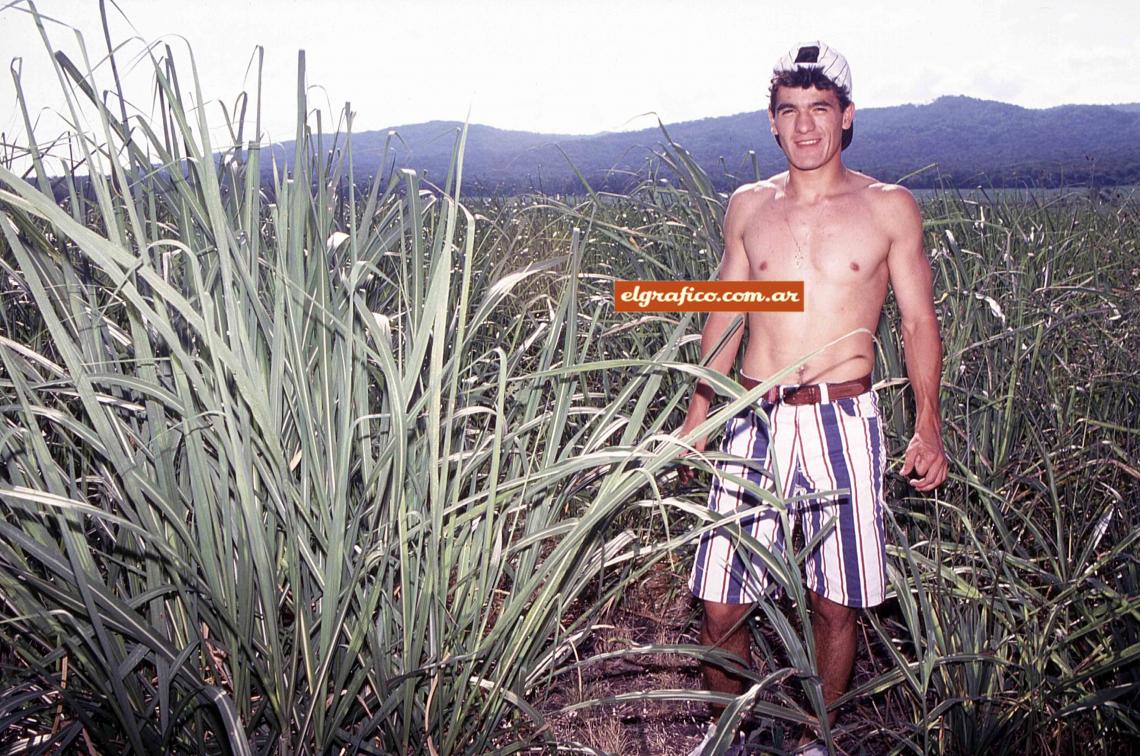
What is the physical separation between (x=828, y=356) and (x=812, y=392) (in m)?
0.07

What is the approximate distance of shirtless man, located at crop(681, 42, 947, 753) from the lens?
1.42 m

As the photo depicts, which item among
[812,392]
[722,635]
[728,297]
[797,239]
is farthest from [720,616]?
[797,239]

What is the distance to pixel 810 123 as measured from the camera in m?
1.42

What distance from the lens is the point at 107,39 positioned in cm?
103

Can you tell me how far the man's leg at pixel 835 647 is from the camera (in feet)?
4.96

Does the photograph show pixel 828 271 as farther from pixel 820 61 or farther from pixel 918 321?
pixel 820 61

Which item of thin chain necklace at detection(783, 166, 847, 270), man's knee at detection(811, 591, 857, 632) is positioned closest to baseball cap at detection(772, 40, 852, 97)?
thin chain necklace at detection(783, 166, 847, 270)

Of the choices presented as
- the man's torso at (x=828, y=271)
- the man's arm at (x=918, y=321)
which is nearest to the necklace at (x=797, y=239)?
the man's torso at (x=828, y=271)

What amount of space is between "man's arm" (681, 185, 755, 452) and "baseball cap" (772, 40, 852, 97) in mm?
234

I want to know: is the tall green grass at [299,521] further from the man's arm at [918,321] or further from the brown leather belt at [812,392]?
the brown leather belt at [812,392]

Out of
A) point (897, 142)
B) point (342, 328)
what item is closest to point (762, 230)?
point (342, 328)

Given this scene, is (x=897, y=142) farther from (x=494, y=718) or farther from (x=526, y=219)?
(x=494, y=718)

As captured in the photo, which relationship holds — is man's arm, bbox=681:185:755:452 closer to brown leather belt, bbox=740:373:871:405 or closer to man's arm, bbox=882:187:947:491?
brown leather belt, bbox=740:373:871:405

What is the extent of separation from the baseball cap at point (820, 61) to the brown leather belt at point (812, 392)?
47 cm
